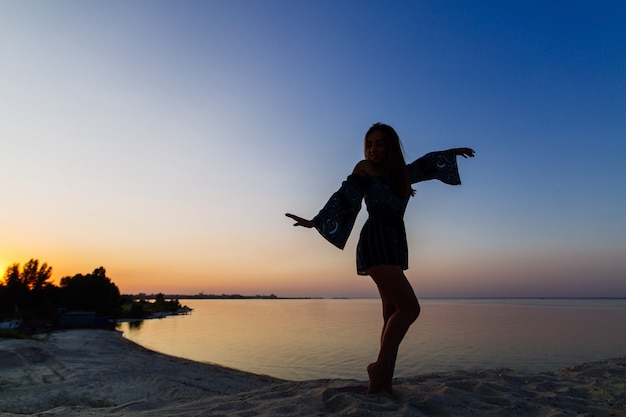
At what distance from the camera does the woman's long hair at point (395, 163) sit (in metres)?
4.23

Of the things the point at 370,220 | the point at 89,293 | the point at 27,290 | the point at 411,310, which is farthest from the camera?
the point at 89,293

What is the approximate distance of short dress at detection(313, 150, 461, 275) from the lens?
3885 mm

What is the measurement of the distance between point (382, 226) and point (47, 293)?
A: 61.8m

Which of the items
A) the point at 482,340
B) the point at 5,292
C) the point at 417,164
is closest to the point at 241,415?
the point at 417,164

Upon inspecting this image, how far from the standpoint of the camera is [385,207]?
4.11 metres

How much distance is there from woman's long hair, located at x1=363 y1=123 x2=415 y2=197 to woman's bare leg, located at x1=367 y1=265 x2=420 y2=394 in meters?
0.99

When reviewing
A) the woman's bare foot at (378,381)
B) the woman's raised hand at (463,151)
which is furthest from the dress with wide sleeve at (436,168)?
the woman's bare foot at (378,381)

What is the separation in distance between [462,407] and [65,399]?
8081 millimetres

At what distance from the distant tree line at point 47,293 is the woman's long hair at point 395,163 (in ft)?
157

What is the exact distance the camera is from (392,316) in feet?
12.5

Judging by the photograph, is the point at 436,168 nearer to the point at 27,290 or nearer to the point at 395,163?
the point at 395,163

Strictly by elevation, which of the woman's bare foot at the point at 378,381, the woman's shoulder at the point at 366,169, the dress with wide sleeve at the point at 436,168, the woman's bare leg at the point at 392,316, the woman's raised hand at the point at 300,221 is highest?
the dress with wide sleeve at the point at 436,168

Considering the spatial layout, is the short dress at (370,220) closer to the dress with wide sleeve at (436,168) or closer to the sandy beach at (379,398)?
the dress with wide sleeve at (436,168)

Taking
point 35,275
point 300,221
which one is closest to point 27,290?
point 35,275
